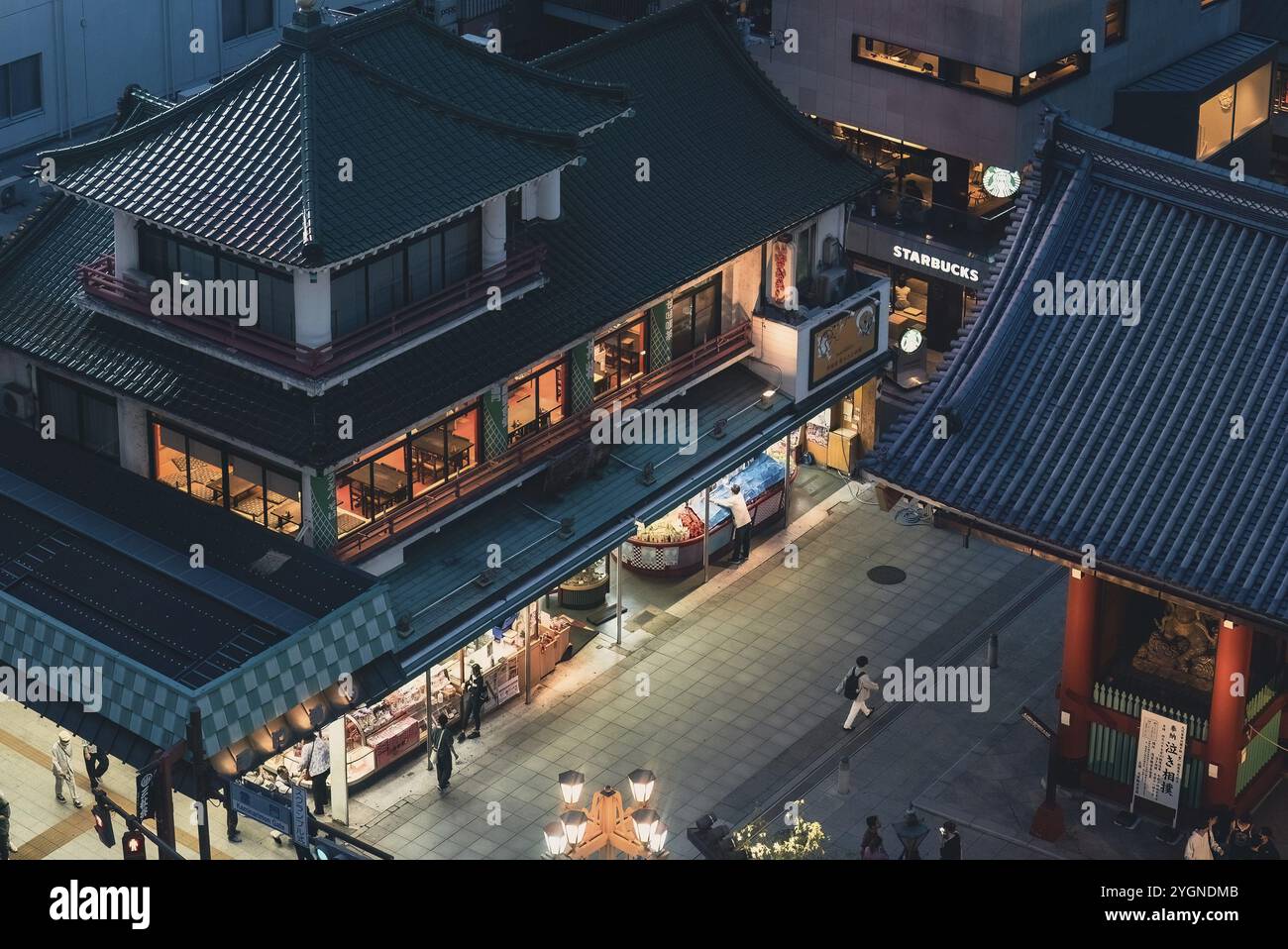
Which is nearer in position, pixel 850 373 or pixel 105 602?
pixel 105 602

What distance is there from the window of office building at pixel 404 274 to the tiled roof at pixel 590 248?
1330 mm

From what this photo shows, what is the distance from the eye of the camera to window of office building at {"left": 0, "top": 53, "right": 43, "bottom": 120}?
78.4 metres

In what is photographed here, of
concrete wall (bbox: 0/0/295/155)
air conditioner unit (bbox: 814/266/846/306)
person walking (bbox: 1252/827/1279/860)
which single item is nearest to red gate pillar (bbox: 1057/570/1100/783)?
person walking (bbox: 1252/827/1279/860)

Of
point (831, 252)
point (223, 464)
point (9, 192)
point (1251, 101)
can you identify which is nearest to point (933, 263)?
point (831, 252)

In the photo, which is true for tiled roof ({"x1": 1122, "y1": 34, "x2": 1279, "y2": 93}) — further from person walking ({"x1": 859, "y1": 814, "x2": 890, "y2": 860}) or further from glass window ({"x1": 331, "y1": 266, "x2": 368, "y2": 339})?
glass window ({"x1": 331, "y1": 266, "x2": 368, "y2": 339})

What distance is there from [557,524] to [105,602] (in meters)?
12.9

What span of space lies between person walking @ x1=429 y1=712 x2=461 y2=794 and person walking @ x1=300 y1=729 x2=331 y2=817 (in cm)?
314

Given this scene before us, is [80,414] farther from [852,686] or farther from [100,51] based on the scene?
[852,686]

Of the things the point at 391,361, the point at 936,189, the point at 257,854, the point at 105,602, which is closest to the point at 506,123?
the point at 391,361

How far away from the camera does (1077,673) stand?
63656 mm

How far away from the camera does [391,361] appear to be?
61469mm

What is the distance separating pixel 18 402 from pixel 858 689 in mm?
25294

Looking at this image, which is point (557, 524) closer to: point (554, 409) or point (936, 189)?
point (554, 409)

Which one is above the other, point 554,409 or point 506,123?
point 506,123
